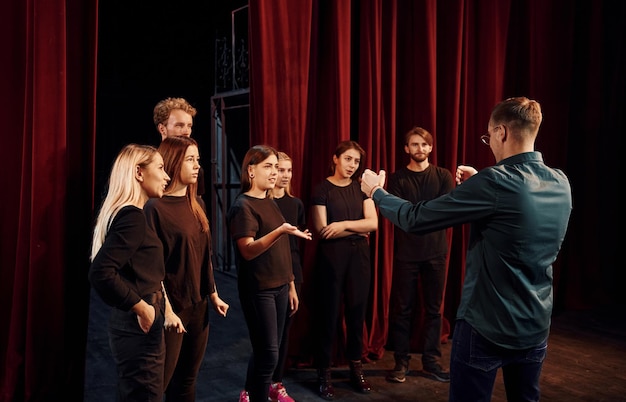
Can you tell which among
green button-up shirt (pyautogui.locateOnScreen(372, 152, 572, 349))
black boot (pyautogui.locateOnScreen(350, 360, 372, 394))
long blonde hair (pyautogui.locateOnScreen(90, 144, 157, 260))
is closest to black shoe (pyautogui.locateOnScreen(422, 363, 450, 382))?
black boot (pyautogui.locateOnScreen(350, 360, 372, 394))

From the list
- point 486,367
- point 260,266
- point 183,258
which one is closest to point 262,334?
point 260,266

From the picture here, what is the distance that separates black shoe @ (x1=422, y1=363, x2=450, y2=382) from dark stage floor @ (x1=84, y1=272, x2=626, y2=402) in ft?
0.17

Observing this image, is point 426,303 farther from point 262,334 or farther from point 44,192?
point 44,192

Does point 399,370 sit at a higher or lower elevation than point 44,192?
lower

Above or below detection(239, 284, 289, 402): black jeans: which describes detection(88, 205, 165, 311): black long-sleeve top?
above

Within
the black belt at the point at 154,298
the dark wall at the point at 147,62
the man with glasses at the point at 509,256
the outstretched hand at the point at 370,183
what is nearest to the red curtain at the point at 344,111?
the black belt at the point at 154,298

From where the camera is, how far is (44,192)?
2.66 metres

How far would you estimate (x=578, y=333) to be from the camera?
14.9 ft

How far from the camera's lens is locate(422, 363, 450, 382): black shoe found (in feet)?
11.3

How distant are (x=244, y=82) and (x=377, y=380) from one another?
419 centimetres

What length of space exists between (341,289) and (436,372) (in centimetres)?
78

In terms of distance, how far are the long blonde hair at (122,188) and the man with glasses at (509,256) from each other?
38.5 inches

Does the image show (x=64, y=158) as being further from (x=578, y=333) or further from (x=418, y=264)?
(x=578, y=333)

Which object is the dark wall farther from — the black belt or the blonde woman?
the black belt
